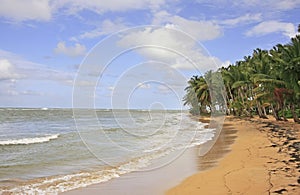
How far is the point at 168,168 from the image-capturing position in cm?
1170

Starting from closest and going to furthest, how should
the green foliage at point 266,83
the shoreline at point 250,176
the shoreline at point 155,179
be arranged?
the shoreline at point 250,176 → the shoreline at point 155,179 → the green foliage at point 266,83

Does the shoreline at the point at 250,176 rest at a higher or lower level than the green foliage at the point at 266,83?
lower

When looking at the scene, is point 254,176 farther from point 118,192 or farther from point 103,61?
point 103,61

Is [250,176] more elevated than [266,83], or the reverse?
[266,83]

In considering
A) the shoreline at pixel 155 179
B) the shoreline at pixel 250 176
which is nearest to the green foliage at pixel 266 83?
the shoreline at pixel 155 179

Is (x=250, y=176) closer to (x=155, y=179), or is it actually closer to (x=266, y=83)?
(x=155, y=179)

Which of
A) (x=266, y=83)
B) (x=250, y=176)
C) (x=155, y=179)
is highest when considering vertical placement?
(x=266, y=83)

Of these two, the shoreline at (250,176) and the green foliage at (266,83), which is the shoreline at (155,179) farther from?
the green foliage at (266,83)

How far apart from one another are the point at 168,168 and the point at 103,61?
501cm

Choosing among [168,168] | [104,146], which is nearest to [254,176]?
[168,168]

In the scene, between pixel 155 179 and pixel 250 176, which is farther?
pixel 155 179

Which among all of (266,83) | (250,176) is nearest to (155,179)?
(250,176)

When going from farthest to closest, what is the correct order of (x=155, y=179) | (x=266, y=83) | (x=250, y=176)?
(x=266, y=83), (x=155, y=179), (x=250, y=176)

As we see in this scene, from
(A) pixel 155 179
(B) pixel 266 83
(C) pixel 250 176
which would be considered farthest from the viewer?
(B) pixel 266 83
